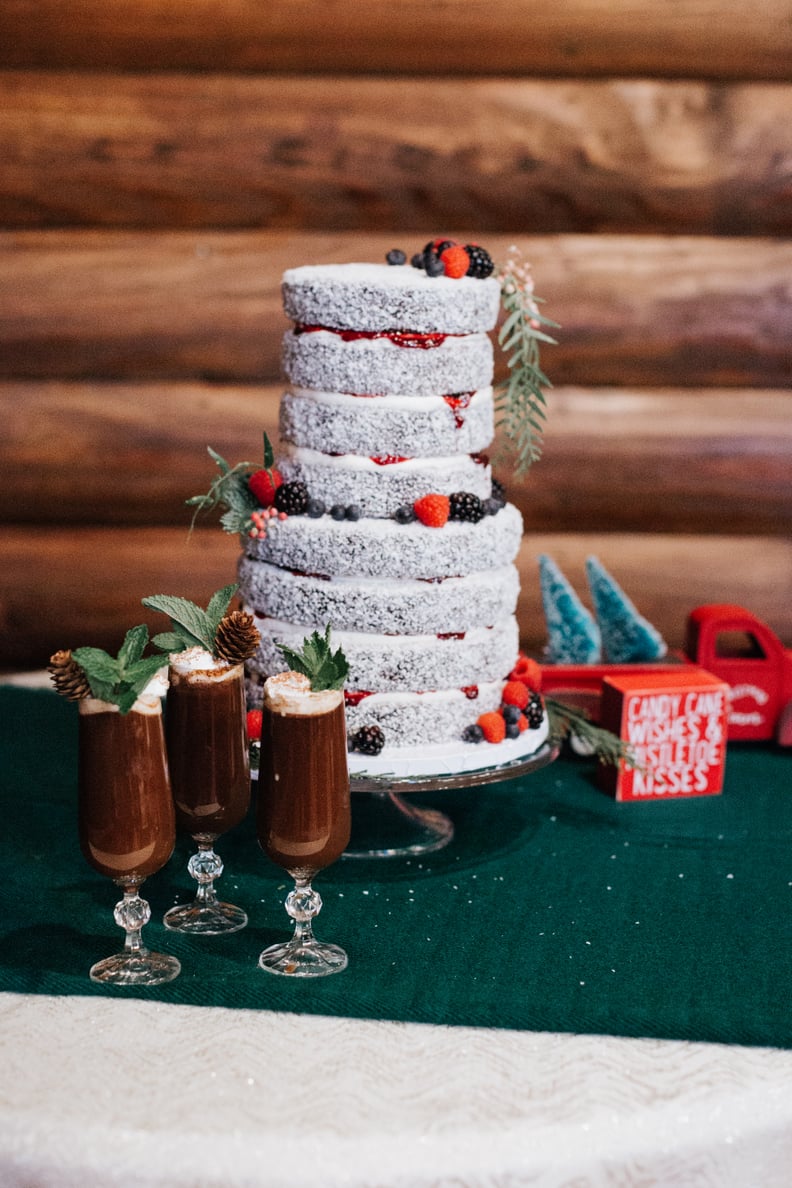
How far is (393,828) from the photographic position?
1874mm

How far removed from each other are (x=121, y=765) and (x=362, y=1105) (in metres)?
0.40

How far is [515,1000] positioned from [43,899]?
1.95 ft

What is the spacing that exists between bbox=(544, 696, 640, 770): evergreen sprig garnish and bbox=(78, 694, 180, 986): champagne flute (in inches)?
28.7

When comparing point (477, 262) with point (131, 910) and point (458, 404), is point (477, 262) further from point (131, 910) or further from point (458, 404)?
point (131, 910)

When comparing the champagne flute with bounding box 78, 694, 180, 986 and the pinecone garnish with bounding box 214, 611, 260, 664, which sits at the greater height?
the pinecone garnish with bounding box 214, 611, 260, 664

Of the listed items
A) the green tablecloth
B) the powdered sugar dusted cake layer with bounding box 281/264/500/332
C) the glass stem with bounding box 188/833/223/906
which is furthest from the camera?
the powdered sugar dusted cake layer with bounding box 281/264/500/332

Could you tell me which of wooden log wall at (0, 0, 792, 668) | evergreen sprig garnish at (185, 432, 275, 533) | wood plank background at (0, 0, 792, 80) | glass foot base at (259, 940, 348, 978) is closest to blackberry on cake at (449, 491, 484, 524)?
evergreen sprig garnish at (185, 432, 275, 533)

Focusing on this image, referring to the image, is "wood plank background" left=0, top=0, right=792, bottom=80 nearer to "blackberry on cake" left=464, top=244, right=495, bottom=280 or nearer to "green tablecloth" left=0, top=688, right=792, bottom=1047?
"blackberry on cake" left=464, top=244, right=495, bottom=280

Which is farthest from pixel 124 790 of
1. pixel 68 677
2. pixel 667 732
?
pixel 667 732

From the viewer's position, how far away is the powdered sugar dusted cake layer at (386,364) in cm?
163

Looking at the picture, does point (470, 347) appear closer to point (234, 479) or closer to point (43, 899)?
point (234, 479)

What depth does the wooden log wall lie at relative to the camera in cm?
268

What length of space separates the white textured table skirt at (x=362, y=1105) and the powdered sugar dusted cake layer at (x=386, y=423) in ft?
2.26

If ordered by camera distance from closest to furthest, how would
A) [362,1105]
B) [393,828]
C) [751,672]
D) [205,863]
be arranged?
[362,1105] < [205,863] < [393,828] < [751,672]
